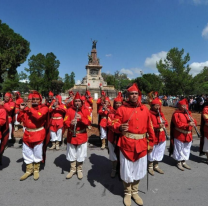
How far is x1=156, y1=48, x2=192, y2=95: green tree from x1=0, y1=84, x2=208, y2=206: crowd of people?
21419 mm

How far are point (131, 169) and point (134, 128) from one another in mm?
803

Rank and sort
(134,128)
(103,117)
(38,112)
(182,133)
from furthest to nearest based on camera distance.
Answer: (103,117)
(182,133)
(38,112)
(134,128)

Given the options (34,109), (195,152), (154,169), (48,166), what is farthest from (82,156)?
(195,152)

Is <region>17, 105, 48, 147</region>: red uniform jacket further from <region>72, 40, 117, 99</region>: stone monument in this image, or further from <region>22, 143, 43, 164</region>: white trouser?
<region>72, 40, 117, 99</region>: stone monument

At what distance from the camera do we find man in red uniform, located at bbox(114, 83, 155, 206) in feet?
10.1

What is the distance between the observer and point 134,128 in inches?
121

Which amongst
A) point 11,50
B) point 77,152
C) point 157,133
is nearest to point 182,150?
point 157,133

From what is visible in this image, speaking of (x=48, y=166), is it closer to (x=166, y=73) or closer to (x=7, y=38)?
(x=166, y=73)

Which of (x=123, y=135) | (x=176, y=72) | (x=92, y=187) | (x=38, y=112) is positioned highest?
(x=176, y=72)

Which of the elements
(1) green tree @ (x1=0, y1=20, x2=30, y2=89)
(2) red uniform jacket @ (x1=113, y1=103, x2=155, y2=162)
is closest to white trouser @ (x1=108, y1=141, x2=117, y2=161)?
(2) red uniform jacket @ (x1=113, y1=103, x2=155, y2=162)

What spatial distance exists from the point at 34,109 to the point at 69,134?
107 centimetres

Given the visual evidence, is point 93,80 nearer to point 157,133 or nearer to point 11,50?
point 11,50

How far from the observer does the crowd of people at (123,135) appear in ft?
10.2

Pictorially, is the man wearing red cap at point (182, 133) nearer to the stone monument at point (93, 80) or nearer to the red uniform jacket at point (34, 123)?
the red uniform jacket at point (34, 123)
